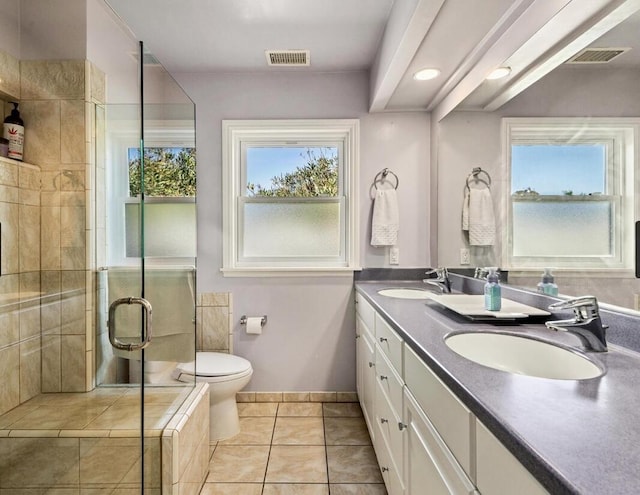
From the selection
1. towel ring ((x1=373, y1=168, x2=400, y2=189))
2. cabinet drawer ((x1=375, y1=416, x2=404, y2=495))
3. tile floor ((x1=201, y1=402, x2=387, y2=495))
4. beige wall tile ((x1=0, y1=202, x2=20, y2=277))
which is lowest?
tile floor ((x1=201, y1=402, x2=387, y2=495))

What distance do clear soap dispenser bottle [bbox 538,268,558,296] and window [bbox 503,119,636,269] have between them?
4cm

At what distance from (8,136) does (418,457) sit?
6.11ft

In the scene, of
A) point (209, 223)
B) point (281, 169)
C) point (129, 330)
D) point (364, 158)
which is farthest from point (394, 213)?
point (129, 330)

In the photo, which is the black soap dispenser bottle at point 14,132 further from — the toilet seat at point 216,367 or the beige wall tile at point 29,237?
the toilet seat at point 216,367

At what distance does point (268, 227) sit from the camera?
275cm

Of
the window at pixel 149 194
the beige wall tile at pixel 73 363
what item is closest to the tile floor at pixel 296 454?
the beige wall tile at pixel 73 363

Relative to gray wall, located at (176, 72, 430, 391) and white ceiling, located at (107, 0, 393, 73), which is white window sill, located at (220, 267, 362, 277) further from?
white ceiling, located at (107, 0, 393, 73)

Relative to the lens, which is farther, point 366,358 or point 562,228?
point 366,358

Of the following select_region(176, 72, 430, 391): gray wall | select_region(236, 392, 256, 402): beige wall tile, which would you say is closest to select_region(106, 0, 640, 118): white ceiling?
select_region(176, 72, 430, 391): gray wall

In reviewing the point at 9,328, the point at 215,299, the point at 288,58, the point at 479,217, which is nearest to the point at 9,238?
the point at 9,328

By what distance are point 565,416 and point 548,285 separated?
970 millimetres

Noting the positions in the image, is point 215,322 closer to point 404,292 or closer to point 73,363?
point 73,363

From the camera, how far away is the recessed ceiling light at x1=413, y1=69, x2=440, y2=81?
6.52 feet

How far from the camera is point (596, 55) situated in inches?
45.2
